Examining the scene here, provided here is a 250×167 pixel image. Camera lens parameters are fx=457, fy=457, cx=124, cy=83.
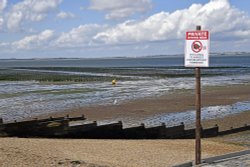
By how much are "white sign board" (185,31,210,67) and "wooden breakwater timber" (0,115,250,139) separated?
871 centimetres

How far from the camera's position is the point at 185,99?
35.2 m

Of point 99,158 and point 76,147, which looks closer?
point 99,158

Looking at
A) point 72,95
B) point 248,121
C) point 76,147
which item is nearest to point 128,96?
point 72,95

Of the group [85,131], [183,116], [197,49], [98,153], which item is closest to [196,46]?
[197,49]

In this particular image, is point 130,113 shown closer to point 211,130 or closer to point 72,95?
point 211,130

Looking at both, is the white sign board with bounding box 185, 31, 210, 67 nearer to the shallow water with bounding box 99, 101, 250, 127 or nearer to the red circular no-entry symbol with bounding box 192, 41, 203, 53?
the red circular no-entry symbol with bounding box 192, 41, 203, 53

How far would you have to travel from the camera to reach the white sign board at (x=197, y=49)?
358 inches

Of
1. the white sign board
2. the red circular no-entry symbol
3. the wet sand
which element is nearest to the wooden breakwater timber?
the wet sand

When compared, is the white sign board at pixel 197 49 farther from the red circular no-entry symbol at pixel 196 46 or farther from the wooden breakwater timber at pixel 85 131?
the wooden breakwater timber at pixel 85 131

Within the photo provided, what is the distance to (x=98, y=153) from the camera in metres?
12.6

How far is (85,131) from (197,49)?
355 inches

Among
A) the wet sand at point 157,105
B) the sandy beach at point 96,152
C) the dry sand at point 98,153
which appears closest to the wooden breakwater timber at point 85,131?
the sandy beach at point 96,152

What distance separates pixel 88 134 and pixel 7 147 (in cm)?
542

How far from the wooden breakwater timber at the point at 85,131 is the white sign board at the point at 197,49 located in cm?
871
